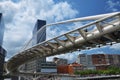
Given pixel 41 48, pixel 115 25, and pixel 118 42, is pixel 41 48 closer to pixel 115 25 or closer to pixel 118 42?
pixel 118 42

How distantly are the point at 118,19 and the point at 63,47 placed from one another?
1219 cm

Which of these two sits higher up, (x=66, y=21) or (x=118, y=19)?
(x=66, y=21)

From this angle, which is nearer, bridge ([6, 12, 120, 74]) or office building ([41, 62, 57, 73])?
bridge ([6, 12, 120, 74])

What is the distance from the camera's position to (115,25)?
19.2 m

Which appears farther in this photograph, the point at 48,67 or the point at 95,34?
the point at 48,67

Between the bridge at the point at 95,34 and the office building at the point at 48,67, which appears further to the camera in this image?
the office building at the point at 48,67

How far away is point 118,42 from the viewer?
23.0 m

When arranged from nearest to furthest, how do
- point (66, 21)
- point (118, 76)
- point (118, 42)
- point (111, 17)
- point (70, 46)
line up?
point (111, 17), point (118, 42), point (66, 21), point (70, 46), point (118, 76)

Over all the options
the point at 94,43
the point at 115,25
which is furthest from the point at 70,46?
the point at 115,25

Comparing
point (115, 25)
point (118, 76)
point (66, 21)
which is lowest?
point (118, 76)

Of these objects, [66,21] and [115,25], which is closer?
[115,25]

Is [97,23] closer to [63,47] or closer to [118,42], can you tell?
[118,42]

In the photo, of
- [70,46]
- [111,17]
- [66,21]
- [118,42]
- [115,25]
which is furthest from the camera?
[70,46]

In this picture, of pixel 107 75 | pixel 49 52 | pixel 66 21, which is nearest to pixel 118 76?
pixel 107 75
